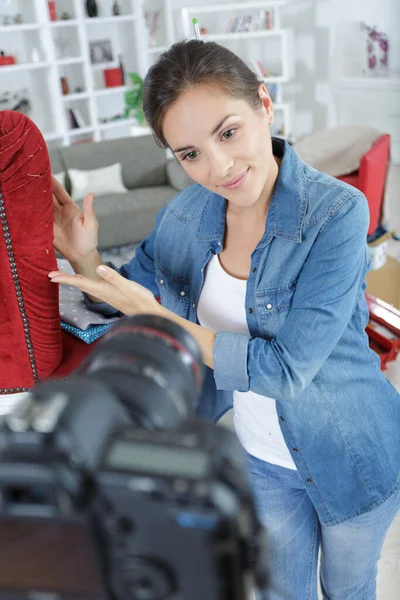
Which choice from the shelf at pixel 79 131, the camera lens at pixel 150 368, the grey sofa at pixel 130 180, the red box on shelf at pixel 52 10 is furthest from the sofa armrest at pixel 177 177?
the camera lens at pixel 150 368

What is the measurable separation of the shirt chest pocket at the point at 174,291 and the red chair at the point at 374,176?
2.56m

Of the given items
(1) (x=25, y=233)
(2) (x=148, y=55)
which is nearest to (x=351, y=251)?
(1) (x=25, y=233)

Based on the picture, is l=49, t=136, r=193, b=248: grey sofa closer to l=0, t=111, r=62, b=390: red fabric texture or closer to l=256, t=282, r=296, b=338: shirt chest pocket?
l=0, t=111, r=62, b=390: red fabric texture

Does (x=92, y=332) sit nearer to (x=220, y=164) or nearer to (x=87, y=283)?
(x=87, y=283)

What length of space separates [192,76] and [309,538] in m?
0.84

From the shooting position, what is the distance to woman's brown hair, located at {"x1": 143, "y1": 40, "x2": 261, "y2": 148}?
35.9 inches

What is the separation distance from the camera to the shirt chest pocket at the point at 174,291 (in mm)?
1128

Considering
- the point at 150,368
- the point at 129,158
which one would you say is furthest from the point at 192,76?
the point at 129,158

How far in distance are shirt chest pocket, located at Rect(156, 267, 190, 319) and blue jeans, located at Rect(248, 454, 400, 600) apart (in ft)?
1.02

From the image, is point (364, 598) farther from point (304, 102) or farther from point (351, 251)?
point (304, 102)

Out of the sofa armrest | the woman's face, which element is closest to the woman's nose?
the woman's face

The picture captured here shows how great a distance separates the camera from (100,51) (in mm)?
6000

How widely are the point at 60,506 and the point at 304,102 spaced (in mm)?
6903

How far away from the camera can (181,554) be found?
0.37m
